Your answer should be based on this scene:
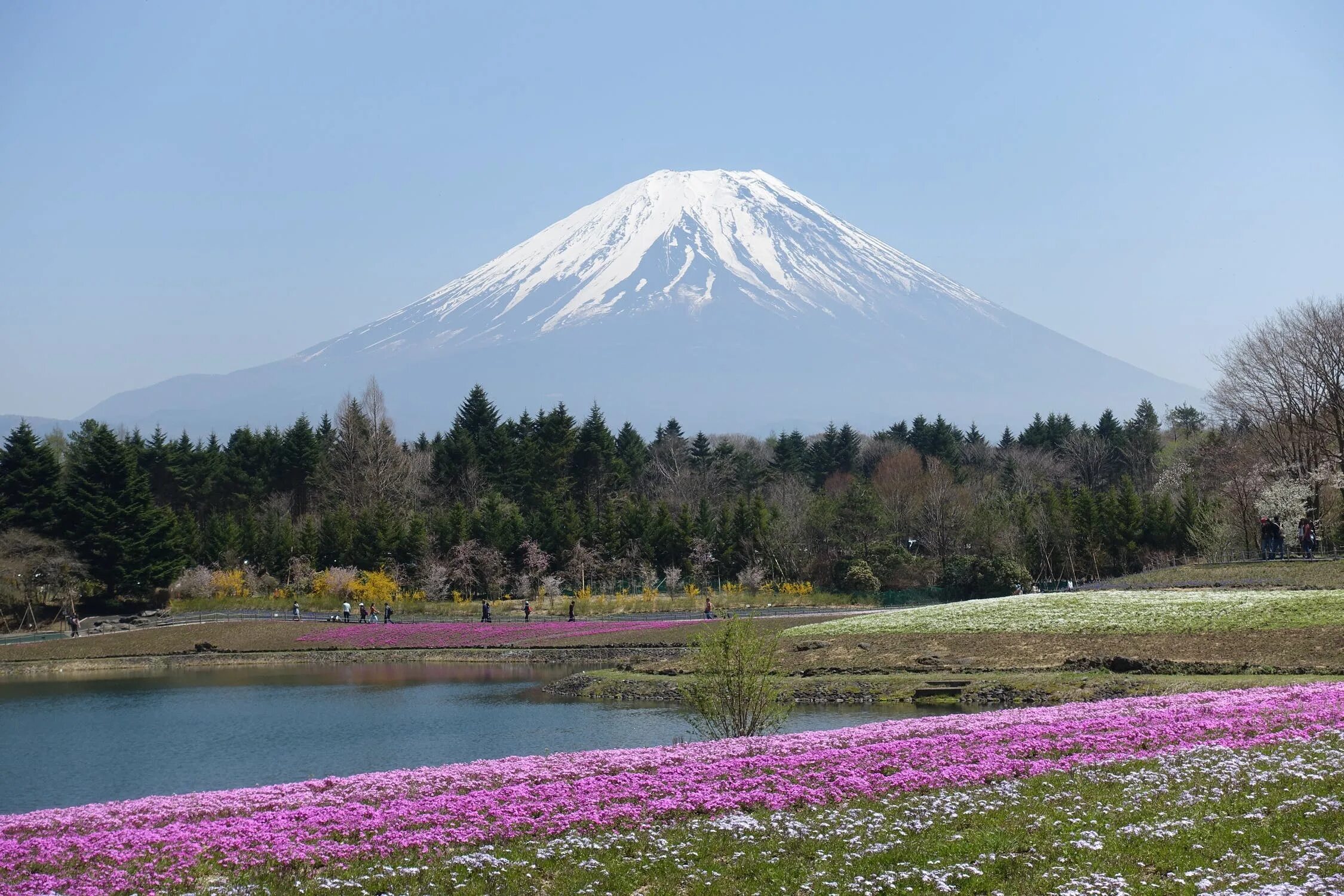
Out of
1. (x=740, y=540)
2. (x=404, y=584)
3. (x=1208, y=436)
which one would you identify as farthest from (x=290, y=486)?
(x=1208, y=436)

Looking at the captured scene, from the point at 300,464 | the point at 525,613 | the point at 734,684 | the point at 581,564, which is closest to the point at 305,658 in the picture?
the point at 525,613

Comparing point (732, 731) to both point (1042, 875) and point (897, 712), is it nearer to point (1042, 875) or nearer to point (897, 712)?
point (897, 712)

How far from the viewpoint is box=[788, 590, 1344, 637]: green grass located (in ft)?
109

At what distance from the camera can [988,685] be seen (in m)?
30.3

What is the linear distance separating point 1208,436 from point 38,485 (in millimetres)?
86027

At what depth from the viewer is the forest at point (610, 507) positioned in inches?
2522

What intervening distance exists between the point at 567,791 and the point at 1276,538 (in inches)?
1978

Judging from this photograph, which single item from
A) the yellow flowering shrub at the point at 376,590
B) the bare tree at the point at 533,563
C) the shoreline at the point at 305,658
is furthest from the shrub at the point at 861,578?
the yellow flowering shrub at the point at 376,590

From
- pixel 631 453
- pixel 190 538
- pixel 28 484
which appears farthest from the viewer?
pixel 631 453

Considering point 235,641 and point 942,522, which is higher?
point 942,522

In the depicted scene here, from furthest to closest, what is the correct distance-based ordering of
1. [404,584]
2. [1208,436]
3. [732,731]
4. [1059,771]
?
[1208,436], [404,584], [732,731], [1059,771]

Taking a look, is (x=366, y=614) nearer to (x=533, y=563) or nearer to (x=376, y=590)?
(x=376, y=590)

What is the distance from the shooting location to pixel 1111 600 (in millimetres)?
41094

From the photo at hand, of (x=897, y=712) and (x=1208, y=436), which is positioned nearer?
(x=897, y=712)
